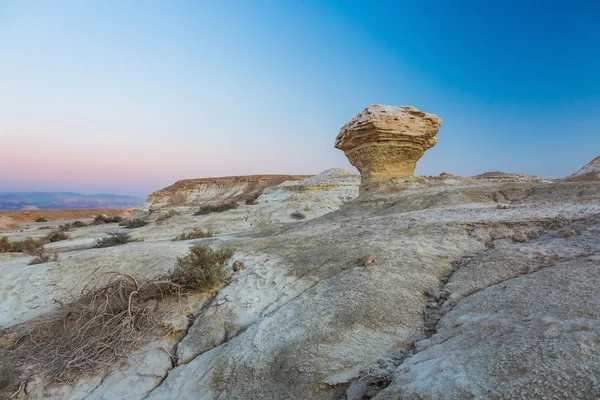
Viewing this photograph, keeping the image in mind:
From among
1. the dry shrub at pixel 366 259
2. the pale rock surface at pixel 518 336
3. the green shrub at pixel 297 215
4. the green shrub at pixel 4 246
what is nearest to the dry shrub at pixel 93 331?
the dry shrub at pixel 366 259

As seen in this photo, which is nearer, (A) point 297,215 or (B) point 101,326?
(B) point 101,326

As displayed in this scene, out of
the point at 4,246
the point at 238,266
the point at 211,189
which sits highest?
the point at 211,189

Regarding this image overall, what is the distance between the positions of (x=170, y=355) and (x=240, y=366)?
1.19 meters

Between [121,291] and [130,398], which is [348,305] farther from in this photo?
[121,291]

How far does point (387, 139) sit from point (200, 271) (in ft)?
27.3

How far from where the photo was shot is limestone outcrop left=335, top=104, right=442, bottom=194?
1088cm

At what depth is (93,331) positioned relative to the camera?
4.02 meters

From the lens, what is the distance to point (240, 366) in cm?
304

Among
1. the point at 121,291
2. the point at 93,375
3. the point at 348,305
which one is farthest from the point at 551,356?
the point at 121,291

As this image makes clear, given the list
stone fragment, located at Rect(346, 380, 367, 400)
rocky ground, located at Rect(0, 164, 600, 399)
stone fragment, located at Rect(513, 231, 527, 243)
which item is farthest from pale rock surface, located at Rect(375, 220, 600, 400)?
stone fragment, located at Rect(513, 231, 527, 243)

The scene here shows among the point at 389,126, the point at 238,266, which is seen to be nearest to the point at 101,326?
the point at 238,266

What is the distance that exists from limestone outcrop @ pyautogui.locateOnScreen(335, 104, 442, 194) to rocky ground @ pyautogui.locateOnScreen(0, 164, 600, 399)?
492 cm

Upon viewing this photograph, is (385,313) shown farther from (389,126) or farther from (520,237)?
(389,126)

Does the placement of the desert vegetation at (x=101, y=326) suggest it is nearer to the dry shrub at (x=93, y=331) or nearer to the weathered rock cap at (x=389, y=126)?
the dry shrub at (x=93, y=331)
